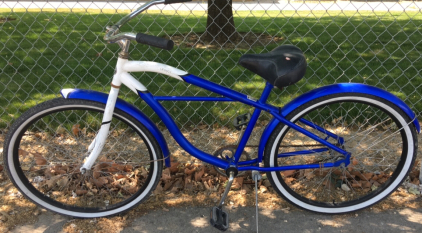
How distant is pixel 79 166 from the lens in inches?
107

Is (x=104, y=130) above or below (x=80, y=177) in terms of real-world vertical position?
above

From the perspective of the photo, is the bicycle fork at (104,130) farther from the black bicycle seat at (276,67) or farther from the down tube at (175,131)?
the black bicycle seat at (276,67)

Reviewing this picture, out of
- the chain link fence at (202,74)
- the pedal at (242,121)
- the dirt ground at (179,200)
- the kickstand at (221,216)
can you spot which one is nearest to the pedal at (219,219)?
the kickstand at (221,216)

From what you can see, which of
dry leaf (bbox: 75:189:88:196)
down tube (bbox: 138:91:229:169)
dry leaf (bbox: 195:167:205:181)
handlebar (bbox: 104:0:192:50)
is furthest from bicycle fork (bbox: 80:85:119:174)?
dry leaf (bbox: 195:167:205:181)

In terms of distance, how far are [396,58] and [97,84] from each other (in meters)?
4.32

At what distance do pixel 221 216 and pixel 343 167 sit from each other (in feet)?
3.04

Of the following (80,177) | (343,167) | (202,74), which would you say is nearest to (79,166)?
(80,177)

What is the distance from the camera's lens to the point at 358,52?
5.71 metres

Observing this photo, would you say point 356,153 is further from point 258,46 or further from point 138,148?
point 258,46

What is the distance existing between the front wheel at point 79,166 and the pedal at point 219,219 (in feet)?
1.55

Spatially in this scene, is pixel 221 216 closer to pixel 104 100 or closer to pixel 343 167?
pixel 343 167

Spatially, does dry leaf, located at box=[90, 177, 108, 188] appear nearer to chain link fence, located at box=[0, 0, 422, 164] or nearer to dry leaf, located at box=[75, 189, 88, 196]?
dry leaf, located at box=[75, 189, 88, 196]

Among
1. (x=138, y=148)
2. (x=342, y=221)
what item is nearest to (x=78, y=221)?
(x=138, y=148)

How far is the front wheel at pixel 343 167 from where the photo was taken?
2.37m
